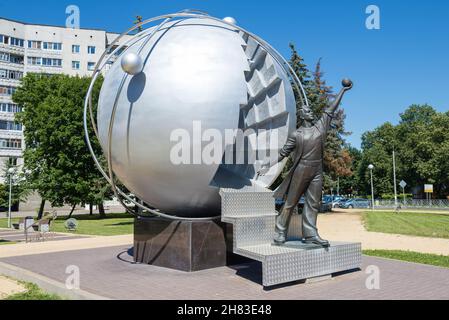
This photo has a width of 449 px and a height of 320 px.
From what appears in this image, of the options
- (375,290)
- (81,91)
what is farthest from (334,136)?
(375,290)

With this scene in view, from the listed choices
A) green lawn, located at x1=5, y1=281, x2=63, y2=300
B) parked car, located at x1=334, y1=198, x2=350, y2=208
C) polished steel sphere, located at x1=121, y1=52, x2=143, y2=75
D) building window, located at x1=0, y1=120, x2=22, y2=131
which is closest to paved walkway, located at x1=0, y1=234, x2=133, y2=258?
green lawn, located at x1=5, y1=281, x2=63, y2=300

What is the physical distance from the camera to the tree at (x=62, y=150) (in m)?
33.7

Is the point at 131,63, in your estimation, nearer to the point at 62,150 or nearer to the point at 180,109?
the point at 180,109

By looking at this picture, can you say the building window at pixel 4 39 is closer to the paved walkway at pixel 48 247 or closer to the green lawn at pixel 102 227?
the green lawn at pixel 102 227

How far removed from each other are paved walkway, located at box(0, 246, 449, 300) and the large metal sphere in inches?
70.4

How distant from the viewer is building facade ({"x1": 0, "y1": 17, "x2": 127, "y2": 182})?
56812mm

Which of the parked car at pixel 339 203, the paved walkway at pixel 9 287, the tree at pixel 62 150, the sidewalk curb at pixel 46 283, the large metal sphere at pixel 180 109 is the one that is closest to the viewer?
the sidewalk curb at pixel 46 283

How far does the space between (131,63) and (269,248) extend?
510cm

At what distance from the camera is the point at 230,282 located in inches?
338

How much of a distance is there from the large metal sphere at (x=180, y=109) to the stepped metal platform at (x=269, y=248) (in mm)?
646

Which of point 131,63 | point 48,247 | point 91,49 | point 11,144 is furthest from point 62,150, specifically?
point 91,49

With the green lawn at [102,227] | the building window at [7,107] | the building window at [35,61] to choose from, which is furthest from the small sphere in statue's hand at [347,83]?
the building window at [35,61]

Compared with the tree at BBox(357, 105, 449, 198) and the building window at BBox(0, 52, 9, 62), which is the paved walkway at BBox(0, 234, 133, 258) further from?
the building window at BBox(0, 52, 9, 62)
